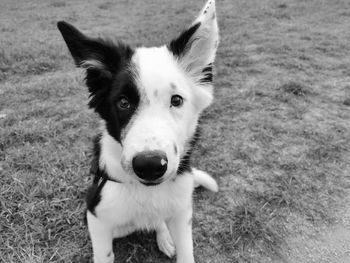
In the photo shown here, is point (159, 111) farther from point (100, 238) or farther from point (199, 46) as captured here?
point (100, 238)

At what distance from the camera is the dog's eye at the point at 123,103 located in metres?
1.82

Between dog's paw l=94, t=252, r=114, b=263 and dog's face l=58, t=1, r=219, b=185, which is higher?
dog's face l=58, t=1, r=219, b=185

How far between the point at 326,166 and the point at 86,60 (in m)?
2.55

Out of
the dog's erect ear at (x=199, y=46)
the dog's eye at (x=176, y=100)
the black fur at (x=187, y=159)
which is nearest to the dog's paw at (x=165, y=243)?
the black fur at (x=187, y=159)

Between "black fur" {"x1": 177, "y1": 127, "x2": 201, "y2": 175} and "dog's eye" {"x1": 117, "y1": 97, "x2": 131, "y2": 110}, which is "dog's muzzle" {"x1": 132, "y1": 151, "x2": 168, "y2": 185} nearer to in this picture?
"dog's eye" {"x1": 117, "y1": 97, "x2": 131, "y2": 110}

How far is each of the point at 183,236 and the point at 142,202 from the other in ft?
1.38

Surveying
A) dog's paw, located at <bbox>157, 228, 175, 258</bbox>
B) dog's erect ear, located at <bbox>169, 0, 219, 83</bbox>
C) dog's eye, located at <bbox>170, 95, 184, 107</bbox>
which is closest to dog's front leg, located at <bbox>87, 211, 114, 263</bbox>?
dog's paw, located at <bbox>157, 228, 175, 258</bbox>

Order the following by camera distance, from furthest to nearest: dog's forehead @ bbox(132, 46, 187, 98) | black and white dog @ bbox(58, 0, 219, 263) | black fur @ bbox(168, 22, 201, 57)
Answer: black fur @ bbox(168, 22, 201, 57) < dog's forehead @ bbox(132, 46, 187, 98) < black and white dog @ bbox(58, 0, 219, 263)

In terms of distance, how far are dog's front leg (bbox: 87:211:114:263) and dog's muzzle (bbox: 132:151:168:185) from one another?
64cm

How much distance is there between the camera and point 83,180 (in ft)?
9.82

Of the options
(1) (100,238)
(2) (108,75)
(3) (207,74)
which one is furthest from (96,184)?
(3) (207,74)

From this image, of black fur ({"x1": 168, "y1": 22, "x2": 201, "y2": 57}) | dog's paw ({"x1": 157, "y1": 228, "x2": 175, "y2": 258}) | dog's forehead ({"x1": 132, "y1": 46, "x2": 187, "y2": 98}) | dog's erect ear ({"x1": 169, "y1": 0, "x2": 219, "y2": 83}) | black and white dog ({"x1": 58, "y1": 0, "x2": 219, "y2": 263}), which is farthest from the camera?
dog's paw ({"x1": 157, "y1": 228, "x2": 175, "y2": 258})

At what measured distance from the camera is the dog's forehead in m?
1.76

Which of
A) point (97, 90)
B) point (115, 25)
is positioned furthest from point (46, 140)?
point (115, 25)
